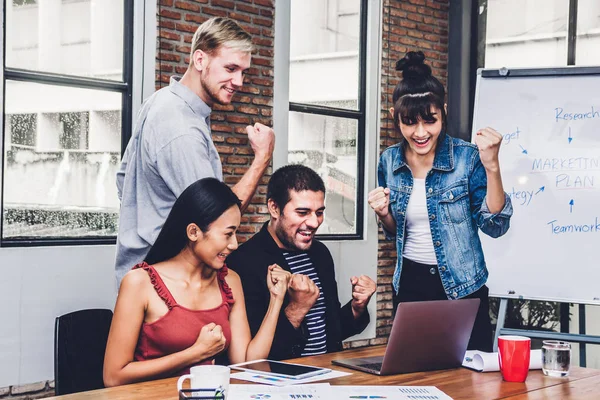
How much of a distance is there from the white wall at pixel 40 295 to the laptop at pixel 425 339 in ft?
6.60

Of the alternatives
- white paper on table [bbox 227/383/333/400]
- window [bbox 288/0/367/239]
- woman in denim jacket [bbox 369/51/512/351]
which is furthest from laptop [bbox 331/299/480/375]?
window [bbox 288/0/367/239]

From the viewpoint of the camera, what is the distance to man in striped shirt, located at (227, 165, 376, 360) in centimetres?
269

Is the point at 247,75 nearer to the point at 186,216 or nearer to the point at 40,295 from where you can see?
the point at 40,295

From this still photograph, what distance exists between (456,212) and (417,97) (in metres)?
0.48

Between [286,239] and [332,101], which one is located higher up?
[332,101]

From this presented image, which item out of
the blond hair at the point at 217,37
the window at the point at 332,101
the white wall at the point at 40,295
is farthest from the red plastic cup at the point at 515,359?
the window at the point at 332,101

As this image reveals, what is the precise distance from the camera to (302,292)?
8.70ft

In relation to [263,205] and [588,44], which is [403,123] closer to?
[263,205]

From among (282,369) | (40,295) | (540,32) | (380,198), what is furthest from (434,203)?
(540,32)

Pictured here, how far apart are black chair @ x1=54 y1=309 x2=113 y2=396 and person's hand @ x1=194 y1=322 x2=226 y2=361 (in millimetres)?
456

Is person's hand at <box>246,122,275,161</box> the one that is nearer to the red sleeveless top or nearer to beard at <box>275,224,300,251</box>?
beard at <box>275,224,300,251</box>

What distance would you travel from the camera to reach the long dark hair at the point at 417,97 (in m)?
3.08

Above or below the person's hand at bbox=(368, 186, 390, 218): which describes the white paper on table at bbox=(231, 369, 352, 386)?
below

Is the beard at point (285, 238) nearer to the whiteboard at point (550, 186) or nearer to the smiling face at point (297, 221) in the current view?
the smiling face at point (297, 221)
